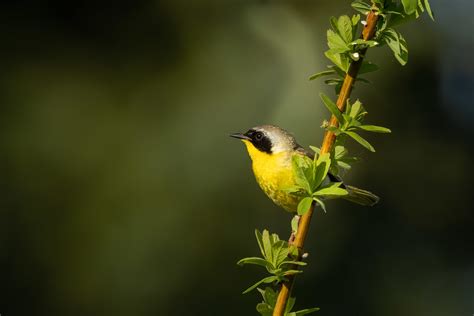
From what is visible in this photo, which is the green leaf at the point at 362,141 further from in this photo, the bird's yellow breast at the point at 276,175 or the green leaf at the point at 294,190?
the bird's yellow breast at the point at 276,175

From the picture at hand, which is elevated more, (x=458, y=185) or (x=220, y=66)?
(x=220, y=66)

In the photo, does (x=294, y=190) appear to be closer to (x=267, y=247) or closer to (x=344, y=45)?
(x=267, y=247)

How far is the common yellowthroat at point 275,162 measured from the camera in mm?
2387

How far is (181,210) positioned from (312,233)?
593 mm

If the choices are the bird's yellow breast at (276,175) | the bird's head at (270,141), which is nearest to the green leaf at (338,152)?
the bird's yellow breast at (276,175)

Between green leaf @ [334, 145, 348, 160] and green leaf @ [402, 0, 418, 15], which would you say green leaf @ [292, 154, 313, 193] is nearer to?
green leaf @ [334, 145, 348, 160]

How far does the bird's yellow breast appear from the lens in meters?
2.38

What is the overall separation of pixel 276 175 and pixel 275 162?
0.06 m

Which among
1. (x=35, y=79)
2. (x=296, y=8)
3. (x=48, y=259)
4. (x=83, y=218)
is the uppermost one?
(x=296, y=8)

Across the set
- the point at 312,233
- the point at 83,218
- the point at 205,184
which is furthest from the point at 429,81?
the point at 83,218

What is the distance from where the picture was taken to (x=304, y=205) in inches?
36.6

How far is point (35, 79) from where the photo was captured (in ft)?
12.2

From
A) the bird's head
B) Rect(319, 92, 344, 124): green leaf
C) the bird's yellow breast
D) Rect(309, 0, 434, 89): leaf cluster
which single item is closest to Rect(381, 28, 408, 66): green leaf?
Rect(309, 0, 434, 89): leaf cluster

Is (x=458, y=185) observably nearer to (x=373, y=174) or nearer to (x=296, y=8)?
(x=373, y=174)
